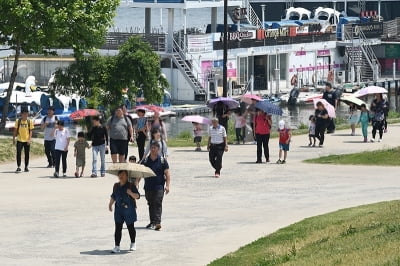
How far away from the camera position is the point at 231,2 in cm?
7412

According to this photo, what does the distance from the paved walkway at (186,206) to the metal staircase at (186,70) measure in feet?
115

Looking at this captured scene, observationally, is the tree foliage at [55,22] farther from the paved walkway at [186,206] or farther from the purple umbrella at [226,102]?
the paved walkway at [186,206]

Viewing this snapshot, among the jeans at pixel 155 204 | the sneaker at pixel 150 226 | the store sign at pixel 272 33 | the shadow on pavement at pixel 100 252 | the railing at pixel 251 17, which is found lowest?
the shadow on pavement at pixel 100 252

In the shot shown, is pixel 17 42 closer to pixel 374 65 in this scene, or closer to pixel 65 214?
pixel 65 214

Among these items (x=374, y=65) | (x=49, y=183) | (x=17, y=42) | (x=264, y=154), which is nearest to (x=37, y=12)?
(x=17, y=42)

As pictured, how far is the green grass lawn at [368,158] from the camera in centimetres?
3056

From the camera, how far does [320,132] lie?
117ft

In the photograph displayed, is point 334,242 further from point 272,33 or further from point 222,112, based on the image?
point 272,33

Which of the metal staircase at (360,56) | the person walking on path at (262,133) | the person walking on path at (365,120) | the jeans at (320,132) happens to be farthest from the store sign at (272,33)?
the person walking on path at (262,133)

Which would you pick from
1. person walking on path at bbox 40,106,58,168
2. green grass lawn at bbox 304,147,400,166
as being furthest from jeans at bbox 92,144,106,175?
green grass lawn at bbox 304,147,400,166

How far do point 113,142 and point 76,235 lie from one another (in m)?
7.48

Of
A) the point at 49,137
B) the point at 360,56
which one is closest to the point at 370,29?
the point at 360,56

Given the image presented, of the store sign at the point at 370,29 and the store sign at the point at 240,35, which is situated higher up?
the store sign at the point at 370,29

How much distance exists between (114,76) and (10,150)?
16233 mm
